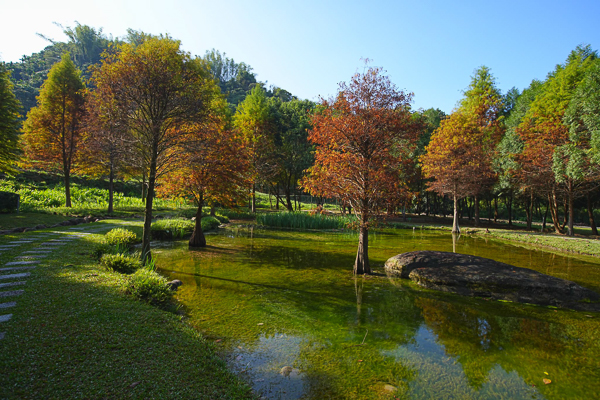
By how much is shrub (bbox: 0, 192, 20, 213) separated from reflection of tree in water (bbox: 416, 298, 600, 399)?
19.6 m

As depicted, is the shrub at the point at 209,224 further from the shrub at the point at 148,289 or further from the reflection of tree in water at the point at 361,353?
the reflection of tree in water at the point at 361,353

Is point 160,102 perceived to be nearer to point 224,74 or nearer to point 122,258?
point 122,258

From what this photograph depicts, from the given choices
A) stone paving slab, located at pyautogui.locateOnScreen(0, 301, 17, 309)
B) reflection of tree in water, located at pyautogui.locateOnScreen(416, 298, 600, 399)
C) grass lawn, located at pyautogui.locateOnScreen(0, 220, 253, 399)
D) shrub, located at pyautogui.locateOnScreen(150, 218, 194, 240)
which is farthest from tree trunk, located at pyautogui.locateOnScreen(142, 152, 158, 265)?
reflection of tree in water, located at pyautogui.locateOnScreen(416, 298, 600, 399)

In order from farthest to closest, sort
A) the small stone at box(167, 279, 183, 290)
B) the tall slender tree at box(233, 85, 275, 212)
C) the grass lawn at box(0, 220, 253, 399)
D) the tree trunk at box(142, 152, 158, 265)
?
the tall slender tree at box(233, 85, 275, 212)
the tree trunk at box(142, 152, 158, 265)
the small stone at box(167, 279, 183, 290)
the grass lawn at box(0, 220, 253, 399)

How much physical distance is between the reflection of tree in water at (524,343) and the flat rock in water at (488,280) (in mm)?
650

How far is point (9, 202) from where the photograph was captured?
1489 cm

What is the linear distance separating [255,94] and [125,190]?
17.6 metres

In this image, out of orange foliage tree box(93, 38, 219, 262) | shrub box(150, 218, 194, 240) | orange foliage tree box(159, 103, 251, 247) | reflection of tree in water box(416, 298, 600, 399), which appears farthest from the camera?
shrub box(150, 218, 194, 240)

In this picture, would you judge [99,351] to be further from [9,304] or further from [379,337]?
[379,337]

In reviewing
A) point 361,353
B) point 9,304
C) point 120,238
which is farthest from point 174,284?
point 361,353

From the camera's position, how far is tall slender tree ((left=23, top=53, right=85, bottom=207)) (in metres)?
18.6

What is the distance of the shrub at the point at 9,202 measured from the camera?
14.6 metres

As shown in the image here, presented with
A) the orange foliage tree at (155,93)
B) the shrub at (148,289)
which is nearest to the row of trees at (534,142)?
the orange foliage tree at (155,93)

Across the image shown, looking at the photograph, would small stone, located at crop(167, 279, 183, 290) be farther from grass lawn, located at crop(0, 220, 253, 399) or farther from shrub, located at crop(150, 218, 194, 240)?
shrub, located at crop(150, 218, 194, 240)
